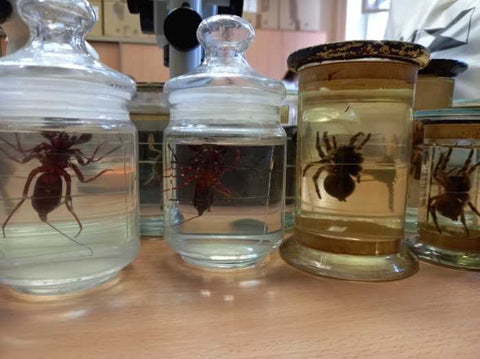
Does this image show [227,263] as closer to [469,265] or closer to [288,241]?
[288,241]

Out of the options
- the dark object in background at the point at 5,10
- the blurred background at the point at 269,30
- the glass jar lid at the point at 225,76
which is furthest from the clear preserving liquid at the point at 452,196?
the blurred background at the point at 269,30

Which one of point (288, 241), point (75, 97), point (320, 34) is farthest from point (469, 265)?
point (320, 34)

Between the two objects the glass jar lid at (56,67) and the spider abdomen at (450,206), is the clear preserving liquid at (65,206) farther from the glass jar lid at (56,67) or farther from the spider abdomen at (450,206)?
the spider abdomen at (450,206)

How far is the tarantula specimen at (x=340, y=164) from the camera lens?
450mm

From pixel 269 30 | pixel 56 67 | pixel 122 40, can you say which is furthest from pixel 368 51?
pixel 269 30

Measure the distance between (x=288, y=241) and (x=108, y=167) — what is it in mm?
270

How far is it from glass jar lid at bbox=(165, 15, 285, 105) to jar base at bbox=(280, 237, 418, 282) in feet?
0.66

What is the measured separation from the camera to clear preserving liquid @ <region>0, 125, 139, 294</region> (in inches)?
14.9

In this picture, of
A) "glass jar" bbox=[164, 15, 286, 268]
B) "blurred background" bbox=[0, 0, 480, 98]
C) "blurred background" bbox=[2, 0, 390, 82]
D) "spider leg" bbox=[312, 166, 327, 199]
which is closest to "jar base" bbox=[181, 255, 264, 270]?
"glass jar" bbox=[164, 15, 286, 268]

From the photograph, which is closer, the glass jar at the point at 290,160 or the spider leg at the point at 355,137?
the spider leg at the point at 355,137

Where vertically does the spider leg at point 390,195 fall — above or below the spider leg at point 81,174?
below

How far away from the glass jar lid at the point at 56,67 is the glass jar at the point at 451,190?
0.39 m

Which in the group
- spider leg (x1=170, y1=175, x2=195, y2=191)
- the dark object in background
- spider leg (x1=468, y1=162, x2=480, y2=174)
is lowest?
spider leg (x1=170, y1=175, x2=195, y2=191)

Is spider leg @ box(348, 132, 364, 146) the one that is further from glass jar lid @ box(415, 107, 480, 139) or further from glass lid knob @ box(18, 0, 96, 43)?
glass lid knob @ box(18, 0, 96, 43)
